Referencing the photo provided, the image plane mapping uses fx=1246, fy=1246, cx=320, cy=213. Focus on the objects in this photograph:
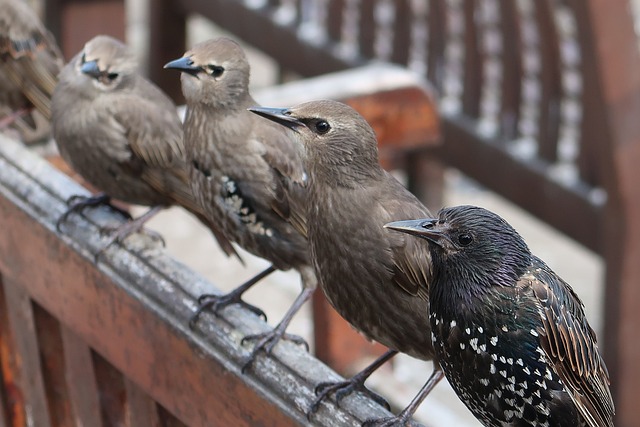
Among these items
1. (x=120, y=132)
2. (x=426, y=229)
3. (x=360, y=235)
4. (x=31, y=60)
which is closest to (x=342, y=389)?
(x=360, y=235)

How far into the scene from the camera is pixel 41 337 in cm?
304

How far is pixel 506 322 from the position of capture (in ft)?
6.77

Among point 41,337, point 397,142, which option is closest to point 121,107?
point 41,337

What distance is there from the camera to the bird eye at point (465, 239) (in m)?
2.07

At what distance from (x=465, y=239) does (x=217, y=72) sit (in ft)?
2.55

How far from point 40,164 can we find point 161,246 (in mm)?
501

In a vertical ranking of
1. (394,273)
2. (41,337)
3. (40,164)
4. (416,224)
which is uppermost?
(416,224)

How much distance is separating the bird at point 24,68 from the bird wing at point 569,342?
6.11 feet

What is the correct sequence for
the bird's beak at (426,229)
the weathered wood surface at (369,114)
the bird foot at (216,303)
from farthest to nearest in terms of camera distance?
the weathered wood surface at (369,114) → the bird foot at (216,303) → the bird's beak at (426,229)

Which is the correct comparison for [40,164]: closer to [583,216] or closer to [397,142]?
[397,142]

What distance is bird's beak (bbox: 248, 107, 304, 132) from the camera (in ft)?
7.44

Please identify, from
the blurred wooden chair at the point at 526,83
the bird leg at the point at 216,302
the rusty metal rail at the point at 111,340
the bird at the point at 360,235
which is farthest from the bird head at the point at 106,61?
the blurred wooden chair at the point at 526,83

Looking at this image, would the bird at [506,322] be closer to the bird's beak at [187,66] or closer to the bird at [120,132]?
the bird's beak at [187,66]

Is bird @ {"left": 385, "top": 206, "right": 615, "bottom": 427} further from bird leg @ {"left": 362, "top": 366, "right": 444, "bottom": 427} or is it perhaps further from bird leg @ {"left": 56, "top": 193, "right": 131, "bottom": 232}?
bird leg @ {"left": 56, "top": 193, "right": 131, "bottom": 232}
